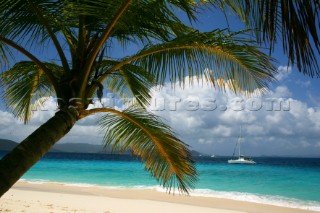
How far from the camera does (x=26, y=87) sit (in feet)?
13.1

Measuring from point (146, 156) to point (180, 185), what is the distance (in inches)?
19.2

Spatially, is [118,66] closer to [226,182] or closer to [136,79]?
[136,79]

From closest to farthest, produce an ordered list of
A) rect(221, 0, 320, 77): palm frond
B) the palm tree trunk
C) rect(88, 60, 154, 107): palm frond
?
rect(221, 0, 320, 77): palm frond
the palm tree trunk
rect(88, 60, 154, 107): palm frond

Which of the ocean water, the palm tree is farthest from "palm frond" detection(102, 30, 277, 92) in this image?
the ocean water

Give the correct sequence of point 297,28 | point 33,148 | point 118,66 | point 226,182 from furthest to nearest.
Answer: point 226,182
point 118,66
point 33,148
point 297,28

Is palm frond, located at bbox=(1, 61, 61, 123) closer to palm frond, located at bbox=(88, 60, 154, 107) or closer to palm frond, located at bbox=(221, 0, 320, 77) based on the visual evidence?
palm frond, located at bbox=(88, 60, 154, 107)

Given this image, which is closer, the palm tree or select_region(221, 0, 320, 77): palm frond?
select_region(221, 0, 320, 77): palm frond

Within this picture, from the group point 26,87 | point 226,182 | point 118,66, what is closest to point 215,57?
point 118,66

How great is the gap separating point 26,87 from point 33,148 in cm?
206

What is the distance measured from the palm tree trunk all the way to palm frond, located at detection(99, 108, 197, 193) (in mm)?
917

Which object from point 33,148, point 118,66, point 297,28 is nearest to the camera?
point 297,28

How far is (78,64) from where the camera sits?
2.78 metres

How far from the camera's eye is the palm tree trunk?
194 cm

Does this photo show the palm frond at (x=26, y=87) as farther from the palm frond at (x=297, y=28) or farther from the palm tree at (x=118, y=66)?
the palm frond at (x=297, y=28)
